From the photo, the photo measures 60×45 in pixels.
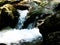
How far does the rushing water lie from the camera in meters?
10.1

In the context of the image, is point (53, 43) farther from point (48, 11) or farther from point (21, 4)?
point (21, 4)

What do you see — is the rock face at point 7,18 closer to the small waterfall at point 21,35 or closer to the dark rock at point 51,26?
the small waterfall at point 21,35

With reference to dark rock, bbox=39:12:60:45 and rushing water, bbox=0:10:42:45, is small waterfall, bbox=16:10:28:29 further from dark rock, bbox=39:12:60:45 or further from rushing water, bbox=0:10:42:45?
dark rock, bbox=39:12:60:45

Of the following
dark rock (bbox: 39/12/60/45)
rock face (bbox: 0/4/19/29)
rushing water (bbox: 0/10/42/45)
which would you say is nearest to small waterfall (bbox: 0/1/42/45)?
rushing water (bbox: 0/10/42/45)

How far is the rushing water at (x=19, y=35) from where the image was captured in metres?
10.1

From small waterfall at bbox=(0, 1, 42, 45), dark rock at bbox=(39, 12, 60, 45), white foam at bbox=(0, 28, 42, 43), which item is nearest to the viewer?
dark rock at bbox=(39, 12, 60, 45)

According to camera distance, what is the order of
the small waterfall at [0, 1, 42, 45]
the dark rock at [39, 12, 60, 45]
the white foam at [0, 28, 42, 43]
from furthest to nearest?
the white foam at [0, 28, 42, 43] → the small waterfall at [0, 1, 42, 45] → the dark rock at [39, 12, 60, 45]

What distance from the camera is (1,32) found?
1161cm

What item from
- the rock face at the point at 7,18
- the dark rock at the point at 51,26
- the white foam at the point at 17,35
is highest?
the dark rock at the point at 51,26

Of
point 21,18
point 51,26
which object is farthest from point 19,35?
point 51,26

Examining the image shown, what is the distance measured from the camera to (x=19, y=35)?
11.1 m

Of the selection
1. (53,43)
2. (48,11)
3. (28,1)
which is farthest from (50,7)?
(53,43)

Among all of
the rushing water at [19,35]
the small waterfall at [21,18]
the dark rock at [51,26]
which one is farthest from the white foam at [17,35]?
the dark rock at [51,26]

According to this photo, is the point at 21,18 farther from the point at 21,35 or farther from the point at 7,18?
the point at 21,35
